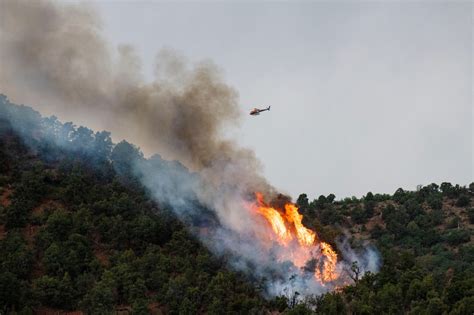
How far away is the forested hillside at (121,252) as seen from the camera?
8362 cm

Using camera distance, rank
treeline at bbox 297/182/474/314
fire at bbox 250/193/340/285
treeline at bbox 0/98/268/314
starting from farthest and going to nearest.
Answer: fire at bbox 250/193/340/285 → treeline at bbox 0/98/268/314 → treeline at bbox 297/182/474/314

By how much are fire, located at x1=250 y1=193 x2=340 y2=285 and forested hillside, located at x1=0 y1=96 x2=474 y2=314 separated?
142 inches

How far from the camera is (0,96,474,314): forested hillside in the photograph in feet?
274

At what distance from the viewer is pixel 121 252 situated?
96625 mm

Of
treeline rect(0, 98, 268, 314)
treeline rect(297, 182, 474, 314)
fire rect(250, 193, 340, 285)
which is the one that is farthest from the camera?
fire rect(250, 193, 340, 285)

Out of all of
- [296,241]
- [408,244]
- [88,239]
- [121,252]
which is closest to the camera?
[121,252]

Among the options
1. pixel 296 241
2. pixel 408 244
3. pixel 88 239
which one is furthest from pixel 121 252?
pixel 408 244

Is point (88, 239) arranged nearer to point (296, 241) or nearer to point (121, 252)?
point (121, 252)

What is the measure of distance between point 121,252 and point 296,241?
25585mm

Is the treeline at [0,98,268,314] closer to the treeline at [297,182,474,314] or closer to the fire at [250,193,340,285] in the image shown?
the fire at [250,193,340,285]

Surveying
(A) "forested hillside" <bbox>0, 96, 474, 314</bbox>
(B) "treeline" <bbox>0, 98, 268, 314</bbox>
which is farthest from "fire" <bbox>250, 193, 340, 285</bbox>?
(B) "treeline" <bbox>0, 98, 268, 314</bbox>

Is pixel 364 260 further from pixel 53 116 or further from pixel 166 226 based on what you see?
pixel 53 116

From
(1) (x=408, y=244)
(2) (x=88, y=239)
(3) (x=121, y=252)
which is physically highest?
(1) (x=408, y=244)

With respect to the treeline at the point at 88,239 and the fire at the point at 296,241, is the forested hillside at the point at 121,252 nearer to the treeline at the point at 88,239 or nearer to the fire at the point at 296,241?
the treeline at the point at 88,239
